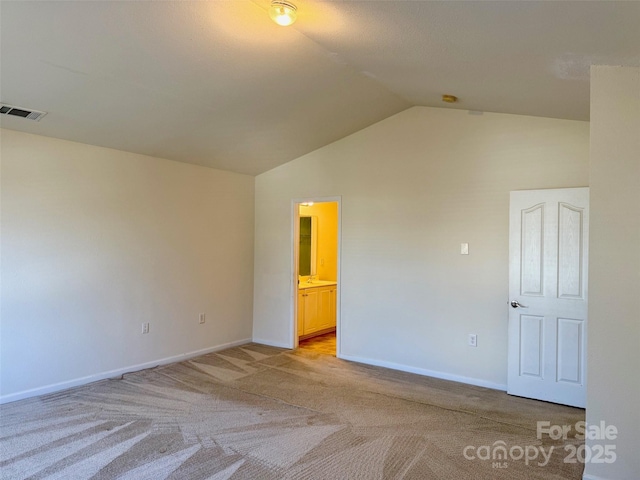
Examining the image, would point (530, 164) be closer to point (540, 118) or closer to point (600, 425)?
point (540, 118)

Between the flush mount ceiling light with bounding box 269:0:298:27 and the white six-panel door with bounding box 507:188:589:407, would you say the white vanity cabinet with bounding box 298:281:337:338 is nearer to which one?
the white six-panel door with bounding box 507:188:589:407

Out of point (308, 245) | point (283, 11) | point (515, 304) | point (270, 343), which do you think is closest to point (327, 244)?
point (308, 245)

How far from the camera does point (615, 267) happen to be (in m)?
2.37

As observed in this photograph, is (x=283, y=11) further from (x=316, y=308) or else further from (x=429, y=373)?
(x=316, y=308)

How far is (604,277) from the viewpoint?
240 centimetres

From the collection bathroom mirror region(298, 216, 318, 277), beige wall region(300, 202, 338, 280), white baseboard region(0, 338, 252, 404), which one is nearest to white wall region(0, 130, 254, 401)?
white baseboard region(0, 338, 252, 404)

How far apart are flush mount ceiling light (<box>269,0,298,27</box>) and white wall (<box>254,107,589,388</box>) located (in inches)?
99.9

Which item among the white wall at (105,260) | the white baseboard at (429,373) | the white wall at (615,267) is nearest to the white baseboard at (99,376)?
the white wall at (105,260)

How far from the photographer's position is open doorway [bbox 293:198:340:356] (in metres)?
5.62

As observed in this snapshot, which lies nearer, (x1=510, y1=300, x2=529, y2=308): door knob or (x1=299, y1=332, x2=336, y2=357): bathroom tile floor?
(x1=510, y1=300, x2=529, y2=308): door knob

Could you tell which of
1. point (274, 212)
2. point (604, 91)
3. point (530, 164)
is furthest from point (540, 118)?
point (274, 212)

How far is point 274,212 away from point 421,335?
2.57m

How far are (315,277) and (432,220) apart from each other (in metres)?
2.92

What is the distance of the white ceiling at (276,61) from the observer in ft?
7.04
